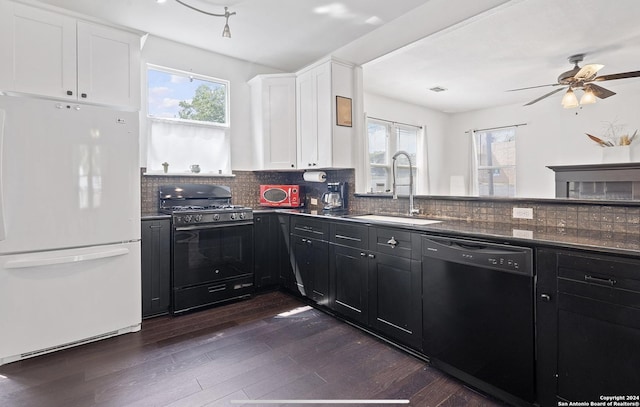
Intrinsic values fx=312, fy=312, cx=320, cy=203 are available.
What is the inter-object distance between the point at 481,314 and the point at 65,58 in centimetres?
329

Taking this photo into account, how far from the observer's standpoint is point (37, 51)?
7.25ft

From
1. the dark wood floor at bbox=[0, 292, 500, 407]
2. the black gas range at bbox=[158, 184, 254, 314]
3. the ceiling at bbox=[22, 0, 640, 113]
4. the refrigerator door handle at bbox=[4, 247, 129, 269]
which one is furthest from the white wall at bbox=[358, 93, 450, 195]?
the refrigerator door handle at bbox=[4, 247, 129, 269]

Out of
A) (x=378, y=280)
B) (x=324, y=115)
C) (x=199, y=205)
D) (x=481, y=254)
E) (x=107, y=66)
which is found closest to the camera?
(x=481, y=254)

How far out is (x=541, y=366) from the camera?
1.50 metres

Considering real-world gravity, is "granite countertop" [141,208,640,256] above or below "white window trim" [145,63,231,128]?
below

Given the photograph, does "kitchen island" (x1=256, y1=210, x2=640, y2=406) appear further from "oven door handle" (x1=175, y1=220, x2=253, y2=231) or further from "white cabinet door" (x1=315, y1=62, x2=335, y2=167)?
"oven door handle" (x1=175, y1=220, x2=253, y2=231)

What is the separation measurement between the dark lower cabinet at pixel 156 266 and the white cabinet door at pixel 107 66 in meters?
1.04

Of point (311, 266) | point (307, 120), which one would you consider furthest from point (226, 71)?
point (311, 266)

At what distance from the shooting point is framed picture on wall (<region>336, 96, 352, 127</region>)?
3330 millimetres

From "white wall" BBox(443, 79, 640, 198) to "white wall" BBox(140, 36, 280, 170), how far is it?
381cm

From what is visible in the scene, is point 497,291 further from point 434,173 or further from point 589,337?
point 434,173

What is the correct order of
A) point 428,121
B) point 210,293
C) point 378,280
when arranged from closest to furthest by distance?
point 378,280 < point 210,293 < point 428,121

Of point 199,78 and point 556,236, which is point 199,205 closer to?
point 199,78

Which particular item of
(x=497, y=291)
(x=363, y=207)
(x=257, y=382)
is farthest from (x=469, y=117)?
(x=257, y=382)
